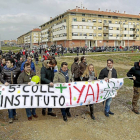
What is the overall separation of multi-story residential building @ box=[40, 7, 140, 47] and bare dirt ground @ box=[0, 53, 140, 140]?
149ft

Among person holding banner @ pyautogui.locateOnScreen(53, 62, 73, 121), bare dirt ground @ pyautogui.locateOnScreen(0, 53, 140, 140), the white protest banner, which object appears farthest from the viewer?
person holding banner @ pyautogui.locateOnScreen(53, 62, 73, 121)

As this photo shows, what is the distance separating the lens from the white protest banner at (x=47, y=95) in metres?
4.54

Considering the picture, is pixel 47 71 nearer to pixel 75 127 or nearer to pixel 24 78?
pixel 24 78

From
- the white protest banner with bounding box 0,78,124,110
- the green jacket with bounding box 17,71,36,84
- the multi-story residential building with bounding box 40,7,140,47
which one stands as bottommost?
the white protest banner with bounding box 0,78,124,110

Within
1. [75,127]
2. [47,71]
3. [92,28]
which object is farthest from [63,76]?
[92,28]

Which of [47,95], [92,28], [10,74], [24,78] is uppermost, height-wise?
[92,28]

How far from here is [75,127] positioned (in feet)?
14.7

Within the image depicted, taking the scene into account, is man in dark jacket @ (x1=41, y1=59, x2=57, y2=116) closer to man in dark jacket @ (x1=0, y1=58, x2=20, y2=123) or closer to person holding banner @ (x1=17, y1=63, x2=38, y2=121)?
person holding banner @ (x1=17, y1=63, x2=38, y2=121)

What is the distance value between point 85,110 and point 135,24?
6910 cm

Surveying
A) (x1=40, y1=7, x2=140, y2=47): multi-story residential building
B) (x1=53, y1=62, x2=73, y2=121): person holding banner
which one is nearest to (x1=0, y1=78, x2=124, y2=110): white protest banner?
(x1=53, y1=62, x2=73, y2=121): person holding banner

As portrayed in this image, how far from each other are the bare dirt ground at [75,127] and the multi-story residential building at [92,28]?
45.3m

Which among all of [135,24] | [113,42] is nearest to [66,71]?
[113,42]

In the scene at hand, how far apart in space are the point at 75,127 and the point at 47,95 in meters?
1.20

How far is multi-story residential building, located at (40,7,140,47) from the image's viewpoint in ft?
179
